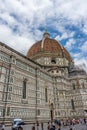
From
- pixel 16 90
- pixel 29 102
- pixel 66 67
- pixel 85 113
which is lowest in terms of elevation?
pixel 85 113

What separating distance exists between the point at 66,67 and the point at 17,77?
24325 millimetres

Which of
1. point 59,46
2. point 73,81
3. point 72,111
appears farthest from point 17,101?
point 59,46

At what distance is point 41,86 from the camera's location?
118ft

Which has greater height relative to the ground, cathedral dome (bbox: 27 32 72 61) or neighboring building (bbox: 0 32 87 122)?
cathedral dome (bbox: 27 32 72 61)

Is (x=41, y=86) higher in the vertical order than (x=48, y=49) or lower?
lower

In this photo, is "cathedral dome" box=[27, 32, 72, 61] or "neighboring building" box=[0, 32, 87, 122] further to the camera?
"cathedral dome" box=[27, 32, 72, 61]

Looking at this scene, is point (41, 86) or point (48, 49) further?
point (48, 49)

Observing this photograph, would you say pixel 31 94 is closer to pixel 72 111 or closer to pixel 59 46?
pixel 72 111

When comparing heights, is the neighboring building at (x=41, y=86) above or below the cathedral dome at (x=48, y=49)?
below

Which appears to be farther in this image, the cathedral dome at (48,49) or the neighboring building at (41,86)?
the cathedral dome at (48,49)

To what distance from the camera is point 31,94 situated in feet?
105

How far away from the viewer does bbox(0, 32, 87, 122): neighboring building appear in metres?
26.2

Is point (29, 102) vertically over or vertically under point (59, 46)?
under

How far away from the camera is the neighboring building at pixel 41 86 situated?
85.8 feet
